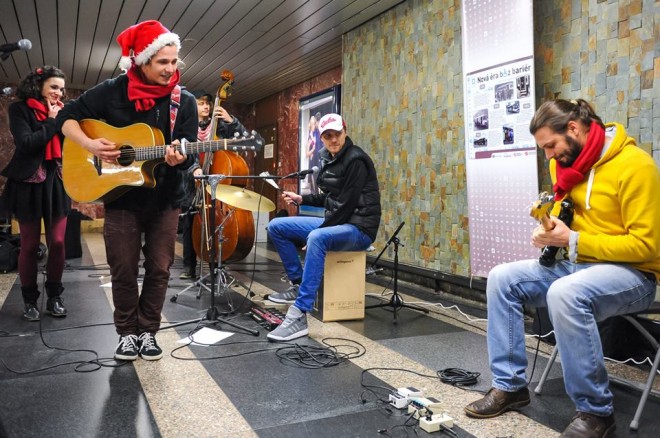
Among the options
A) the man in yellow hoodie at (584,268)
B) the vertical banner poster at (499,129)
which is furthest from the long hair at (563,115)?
the vertical banner poster at (499,129)

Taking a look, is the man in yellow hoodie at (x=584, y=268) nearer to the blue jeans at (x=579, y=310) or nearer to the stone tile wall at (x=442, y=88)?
the blue jeans at (x=579, y=310)

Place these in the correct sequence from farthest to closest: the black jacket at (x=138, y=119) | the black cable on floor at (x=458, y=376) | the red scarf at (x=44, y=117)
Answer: the red scarf at (x=44, y=117), the black jacket at (x=138, y=119), the black cable on floor at (x=458, y=376)

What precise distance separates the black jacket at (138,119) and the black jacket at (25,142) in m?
0.75

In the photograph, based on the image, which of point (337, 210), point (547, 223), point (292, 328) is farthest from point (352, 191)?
point (547, 223)

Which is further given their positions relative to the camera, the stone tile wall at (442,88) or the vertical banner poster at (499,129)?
the vertical banner poster at (499,129)

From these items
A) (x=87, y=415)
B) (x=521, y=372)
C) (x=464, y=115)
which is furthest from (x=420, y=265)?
(x=87, y=415)

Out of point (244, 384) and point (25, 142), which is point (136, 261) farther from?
point (25, 142)

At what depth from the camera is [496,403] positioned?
74.5 inches

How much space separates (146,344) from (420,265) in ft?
9.10

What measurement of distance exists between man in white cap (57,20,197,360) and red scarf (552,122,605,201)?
5.30 ft

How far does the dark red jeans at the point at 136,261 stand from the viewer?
238 cm

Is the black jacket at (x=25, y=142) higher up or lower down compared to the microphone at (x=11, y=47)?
lower down

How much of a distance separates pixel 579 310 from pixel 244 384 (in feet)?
4.45

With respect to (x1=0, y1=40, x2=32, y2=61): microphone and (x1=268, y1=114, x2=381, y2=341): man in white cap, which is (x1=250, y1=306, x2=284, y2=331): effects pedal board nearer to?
(x1=268, y1=114, x2=381, y2=341): man in white cap
